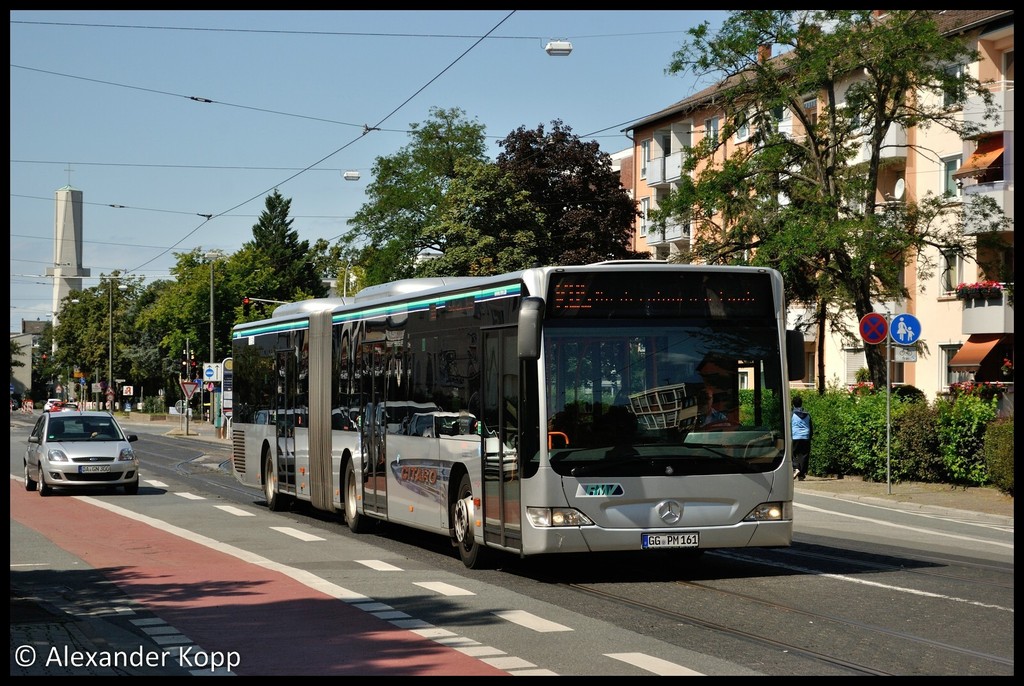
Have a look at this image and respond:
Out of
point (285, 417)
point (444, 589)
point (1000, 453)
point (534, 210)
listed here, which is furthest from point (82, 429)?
point (534, 210)

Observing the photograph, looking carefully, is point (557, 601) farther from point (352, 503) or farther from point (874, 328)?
point (874, 328)

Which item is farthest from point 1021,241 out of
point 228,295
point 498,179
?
point 228,295

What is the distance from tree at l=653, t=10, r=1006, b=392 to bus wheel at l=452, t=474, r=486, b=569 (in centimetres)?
2111

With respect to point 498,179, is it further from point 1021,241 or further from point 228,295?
point 1021,241

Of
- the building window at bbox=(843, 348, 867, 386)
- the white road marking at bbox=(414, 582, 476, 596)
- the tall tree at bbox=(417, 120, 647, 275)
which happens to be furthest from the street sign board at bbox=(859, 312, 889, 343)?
the tall tree at bbox=(417, 120, 647, 275)

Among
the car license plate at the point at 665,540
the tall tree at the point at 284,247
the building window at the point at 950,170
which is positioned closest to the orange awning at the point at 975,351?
the building window at the point at 950,170

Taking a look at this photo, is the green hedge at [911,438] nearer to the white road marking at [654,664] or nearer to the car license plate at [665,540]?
the car license plate at [665,540]

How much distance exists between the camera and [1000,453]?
82.4ft

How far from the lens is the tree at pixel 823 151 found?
112ft

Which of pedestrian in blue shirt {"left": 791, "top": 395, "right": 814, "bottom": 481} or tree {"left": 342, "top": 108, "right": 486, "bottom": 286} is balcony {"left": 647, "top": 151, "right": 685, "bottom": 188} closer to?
tree {"left": 342, "top": 108, "right": 486, "bottom": 286}

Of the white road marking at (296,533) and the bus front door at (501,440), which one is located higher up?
the bus front door at (501,440)

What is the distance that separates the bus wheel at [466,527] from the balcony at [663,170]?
5464cm

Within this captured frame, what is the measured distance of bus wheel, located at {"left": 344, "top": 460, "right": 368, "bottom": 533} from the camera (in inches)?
717
